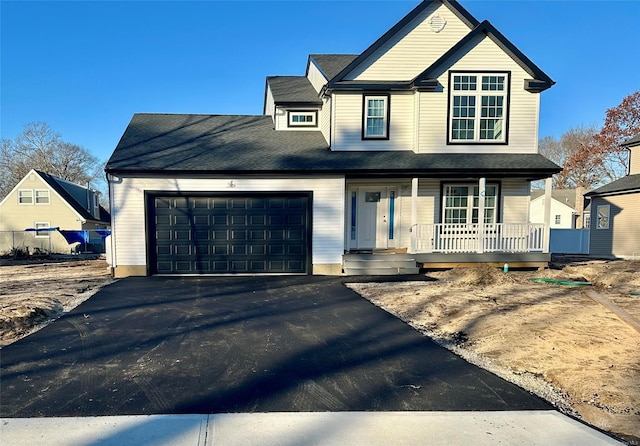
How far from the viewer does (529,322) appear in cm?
575

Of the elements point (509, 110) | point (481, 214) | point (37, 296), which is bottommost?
point (37, 296)

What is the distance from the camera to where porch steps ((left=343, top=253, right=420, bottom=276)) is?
36.6 ft

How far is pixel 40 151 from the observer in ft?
132

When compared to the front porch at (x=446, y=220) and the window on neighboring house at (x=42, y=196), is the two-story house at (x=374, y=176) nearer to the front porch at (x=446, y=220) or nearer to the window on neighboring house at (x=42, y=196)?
the front porch at (x=446, y=220)

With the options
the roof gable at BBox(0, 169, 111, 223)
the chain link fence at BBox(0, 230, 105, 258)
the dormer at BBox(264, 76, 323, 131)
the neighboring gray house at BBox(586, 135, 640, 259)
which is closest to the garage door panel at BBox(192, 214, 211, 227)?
the dormer at BBox(264, 76, 323, 131)

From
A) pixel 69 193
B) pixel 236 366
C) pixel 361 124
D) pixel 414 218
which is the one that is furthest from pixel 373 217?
pixel 69 193

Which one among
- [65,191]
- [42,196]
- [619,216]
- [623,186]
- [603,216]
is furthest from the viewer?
[65,191]

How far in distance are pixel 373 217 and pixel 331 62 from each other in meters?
7.27

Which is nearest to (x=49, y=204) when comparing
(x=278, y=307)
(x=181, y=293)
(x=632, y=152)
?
(x=181, y=293)

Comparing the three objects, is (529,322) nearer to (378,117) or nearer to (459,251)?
(459,251)

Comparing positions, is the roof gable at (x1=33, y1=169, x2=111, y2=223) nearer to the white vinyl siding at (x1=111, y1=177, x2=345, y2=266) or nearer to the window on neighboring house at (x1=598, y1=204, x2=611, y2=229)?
the white vinyl siding at (x1=111, y1=177, x2=345, y2=266)

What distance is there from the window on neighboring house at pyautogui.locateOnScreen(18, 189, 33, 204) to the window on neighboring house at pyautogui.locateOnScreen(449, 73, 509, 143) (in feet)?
92.3

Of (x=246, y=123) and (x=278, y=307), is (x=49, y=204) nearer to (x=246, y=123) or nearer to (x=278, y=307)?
(x=246, y=123)

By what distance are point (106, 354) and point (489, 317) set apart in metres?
5.84
